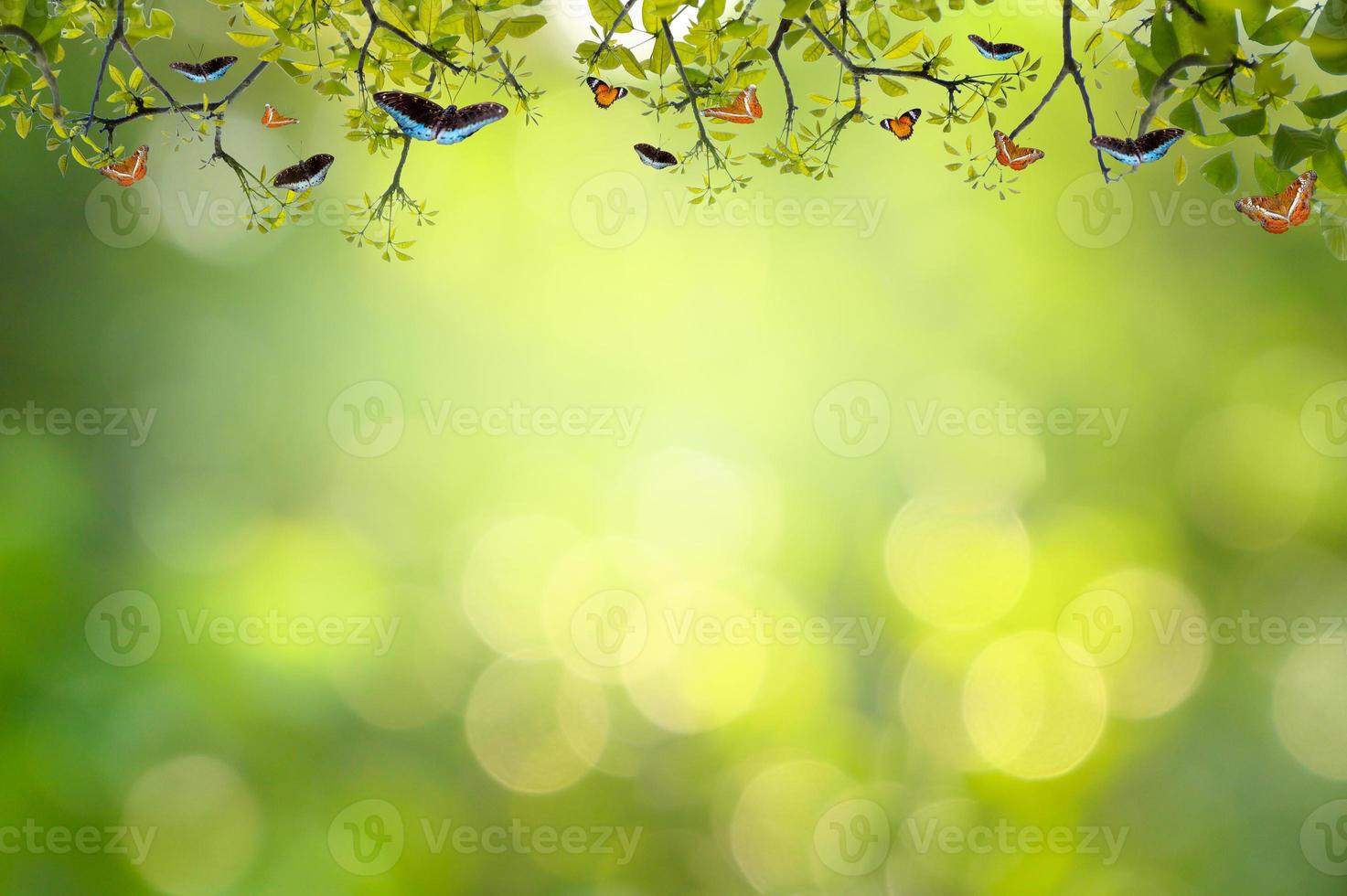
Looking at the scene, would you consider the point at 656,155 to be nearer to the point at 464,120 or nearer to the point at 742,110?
the point at 742,110

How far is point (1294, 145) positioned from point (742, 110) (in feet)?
1.52

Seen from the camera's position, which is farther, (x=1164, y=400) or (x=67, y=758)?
(x=1164, y=400)

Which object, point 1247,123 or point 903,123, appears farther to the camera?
point 903,123

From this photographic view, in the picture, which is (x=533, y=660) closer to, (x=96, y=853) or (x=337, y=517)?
(x=337, y=517)

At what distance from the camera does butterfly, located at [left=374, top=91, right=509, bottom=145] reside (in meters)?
0.70

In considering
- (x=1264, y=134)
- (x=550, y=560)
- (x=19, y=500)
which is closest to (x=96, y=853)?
(x=19, y=500)

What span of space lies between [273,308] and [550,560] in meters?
1.23

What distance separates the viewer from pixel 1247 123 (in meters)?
Answer: 0.70

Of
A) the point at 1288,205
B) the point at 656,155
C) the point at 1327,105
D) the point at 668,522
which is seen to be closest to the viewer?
the point at 1327,105

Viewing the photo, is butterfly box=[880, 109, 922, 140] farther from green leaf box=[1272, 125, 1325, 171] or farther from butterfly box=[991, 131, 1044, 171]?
green leaf box=[1272, 125, 1325, 171]

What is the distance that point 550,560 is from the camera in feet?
10.4

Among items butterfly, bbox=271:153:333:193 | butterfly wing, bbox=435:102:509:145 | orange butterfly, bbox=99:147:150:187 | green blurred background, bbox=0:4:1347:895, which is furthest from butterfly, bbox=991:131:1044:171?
green blurred background, bbox=0:4:1347:895

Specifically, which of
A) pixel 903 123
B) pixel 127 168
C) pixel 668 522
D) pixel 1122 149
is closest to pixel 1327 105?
pixel 1122 149

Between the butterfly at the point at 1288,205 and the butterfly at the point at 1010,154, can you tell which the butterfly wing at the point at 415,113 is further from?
the butterfly at the point at 1288,205
